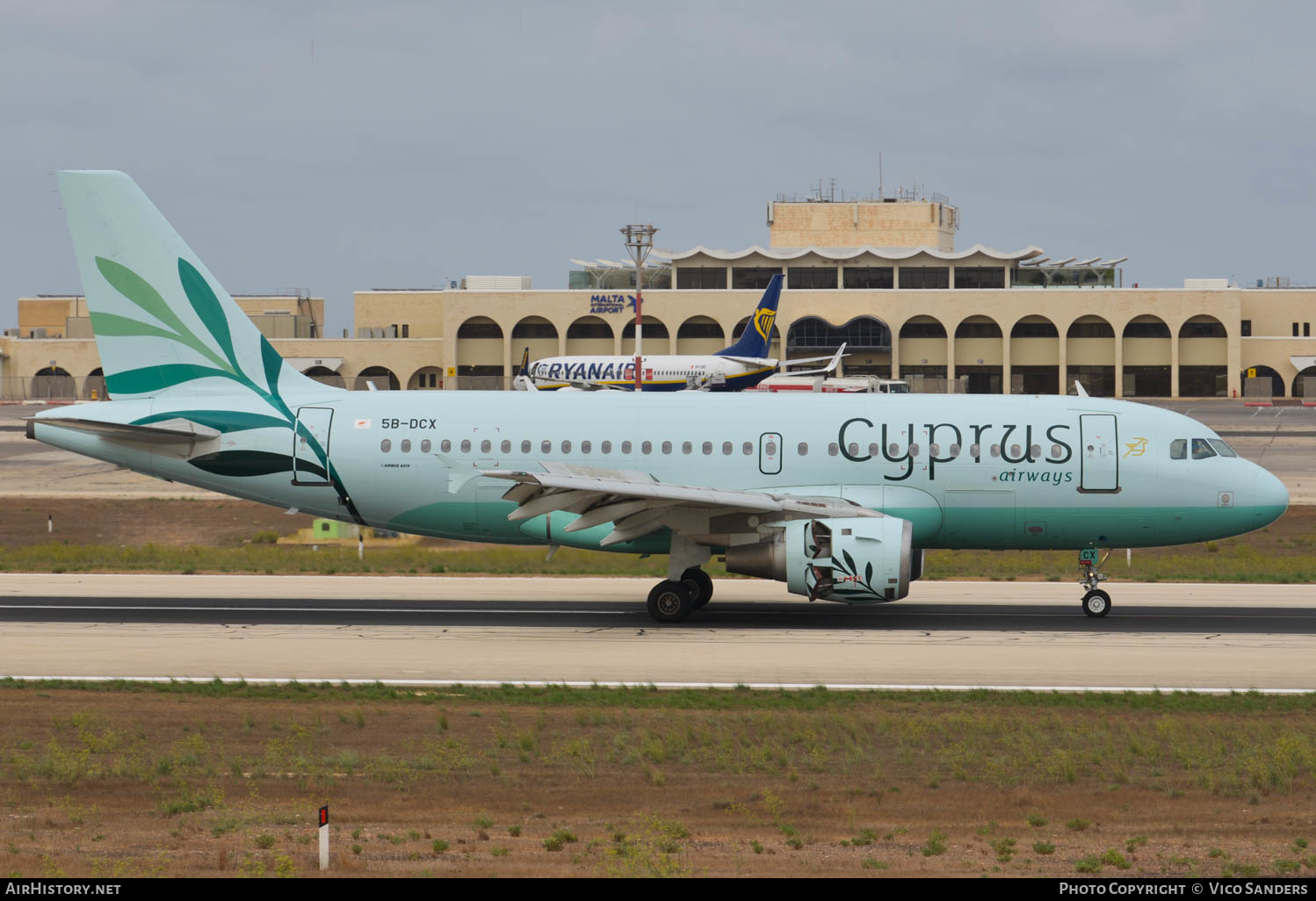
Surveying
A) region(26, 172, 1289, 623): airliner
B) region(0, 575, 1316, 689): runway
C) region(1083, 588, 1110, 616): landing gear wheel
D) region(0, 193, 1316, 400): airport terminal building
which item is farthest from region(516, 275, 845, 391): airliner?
region(1083, 588, 1110, 616): landing gear wheel

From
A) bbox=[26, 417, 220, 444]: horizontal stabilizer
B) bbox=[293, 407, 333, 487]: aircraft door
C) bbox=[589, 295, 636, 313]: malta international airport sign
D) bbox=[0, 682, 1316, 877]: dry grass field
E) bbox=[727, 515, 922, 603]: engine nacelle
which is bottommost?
bbox=[0, 682, 1316, 877]: dry grass field

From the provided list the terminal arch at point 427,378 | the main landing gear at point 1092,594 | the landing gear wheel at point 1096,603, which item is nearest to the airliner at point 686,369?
the terminal arch at point 427,378

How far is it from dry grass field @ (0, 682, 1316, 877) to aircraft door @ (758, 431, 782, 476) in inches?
339

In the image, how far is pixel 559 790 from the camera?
51.1 ft

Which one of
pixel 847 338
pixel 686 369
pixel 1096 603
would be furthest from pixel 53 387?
pixel 1096 603

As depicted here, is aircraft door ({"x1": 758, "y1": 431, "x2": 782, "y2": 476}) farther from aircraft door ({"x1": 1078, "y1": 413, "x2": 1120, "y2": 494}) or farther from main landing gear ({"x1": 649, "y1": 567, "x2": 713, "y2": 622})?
aircraft door ({"x1": 1078, "y1": 413, "x2": 1120, "y2": 494})

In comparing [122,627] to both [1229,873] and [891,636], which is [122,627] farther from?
[1229,873]

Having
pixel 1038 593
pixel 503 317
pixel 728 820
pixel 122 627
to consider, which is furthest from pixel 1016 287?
pixel 728 820

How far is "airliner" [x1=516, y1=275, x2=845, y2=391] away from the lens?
10644 cm

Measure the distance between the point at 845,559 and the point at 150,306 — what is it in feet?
49.8

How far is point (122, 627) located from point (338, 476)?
5.04 m

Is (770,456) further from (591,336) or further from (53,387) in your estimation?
(53,387)

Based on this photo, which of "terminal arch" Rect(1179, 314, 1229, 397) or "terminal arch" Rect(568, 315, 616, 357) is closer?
"terminal arch" Rect(1179, 314, 1229, 397)

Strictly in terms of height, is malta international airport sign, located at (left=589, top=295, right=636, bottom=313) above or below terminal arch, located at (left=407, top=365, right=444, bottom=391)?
above
